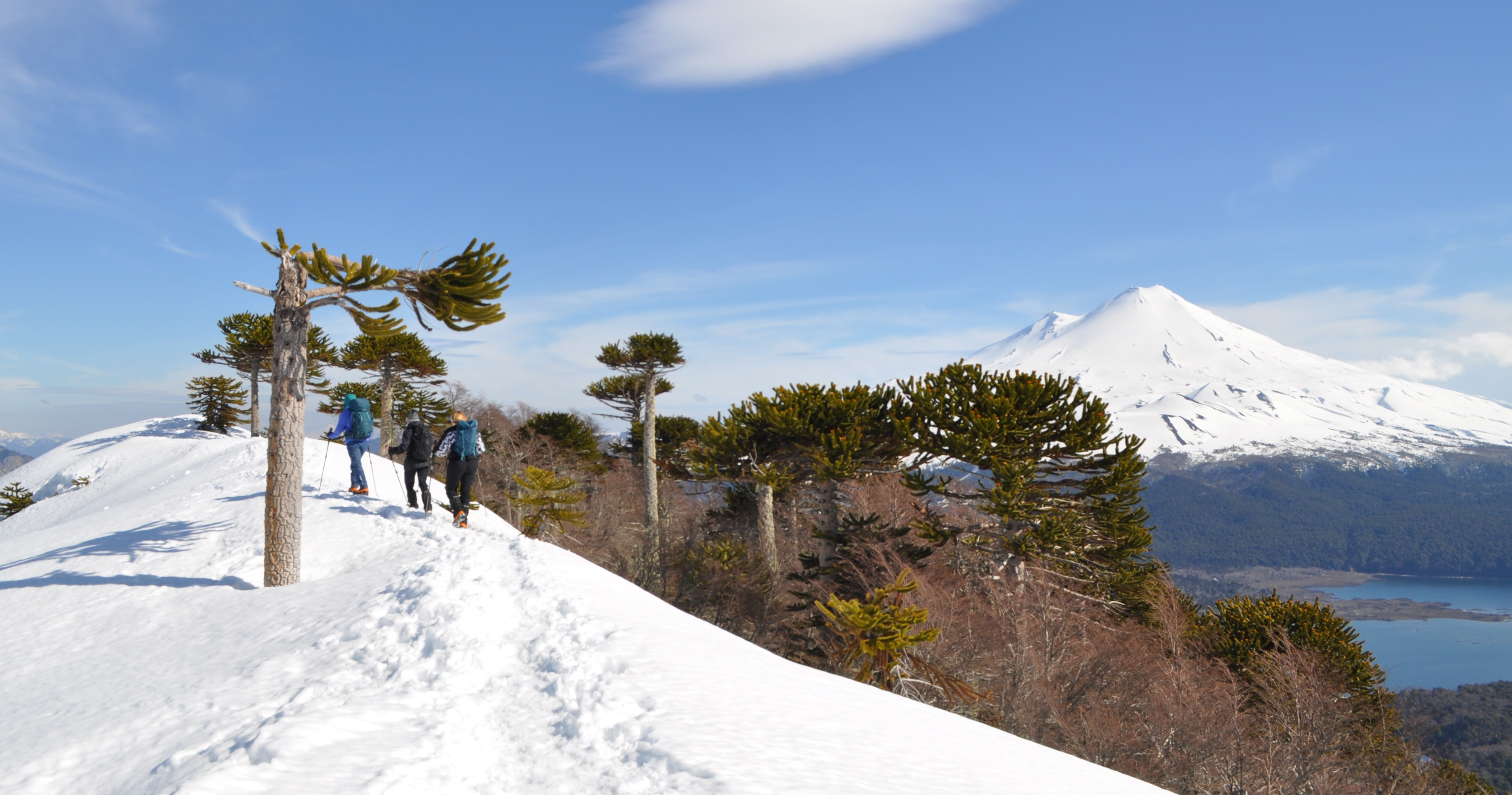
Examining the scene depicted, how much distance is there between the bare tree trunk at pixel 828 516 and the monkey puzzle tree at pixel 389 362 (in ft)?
53.9

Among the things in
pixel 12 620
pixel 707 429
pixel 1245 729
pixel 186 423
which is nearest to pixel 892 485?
pixel 707 429

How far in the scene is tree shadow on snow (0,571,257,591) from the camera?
8.35 metres

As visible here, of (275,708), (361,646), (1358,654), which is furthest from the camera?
(1358,654)

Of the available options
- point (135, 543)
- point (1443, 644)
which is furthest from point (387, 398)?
point (1443, 644)

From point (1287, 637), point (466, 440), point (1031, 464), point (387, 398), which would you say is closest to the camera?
point (466, 440)

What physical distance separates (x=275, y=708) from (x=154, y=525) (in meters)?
8.48

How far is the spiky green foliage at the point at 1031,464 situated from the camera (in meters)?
16.0

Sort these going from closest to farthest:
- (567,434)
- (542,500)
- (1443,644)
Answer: (542,500), (567,434), (1443,644)

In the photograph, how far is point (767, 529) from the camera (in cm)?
2345

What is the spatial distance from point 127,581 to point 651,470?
19627mm

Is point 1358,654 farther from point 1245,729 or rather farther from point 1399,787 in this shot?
point 1245,729

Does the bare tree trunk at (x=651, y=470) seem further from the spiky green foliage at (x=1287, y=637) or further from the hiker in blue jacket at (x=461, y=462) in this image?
the spiky green foliage at (x=1287, y=637)

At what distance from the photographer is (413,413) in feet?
36.4

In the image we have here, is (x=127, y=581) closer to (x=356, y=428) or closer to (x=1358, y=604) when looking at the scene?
(x=356, y=428)
